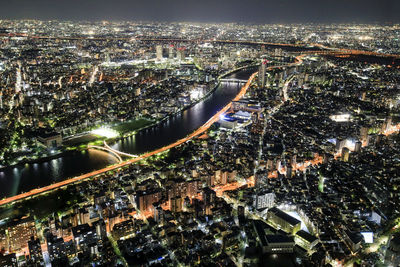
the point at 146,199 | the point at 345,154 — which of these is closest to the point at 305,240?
the point at 146,199

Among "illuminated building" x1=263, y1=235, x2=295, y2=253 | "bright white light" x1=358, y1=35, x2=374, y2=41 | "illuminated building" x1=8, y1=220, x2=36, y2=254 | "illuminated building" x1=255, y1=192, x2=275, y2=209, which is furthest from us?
"bright white light" x1=358, y1=35, x2=374, y2=41

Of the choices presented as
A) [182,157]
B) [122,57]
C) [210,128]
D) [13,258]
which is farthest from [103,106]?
[122,57]

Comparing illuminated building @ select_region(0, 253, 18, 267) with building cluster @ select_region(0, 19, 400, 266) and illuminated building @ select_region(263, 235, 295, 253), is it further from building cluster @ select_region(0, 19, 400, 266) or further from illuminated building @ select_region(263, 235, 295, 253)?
illuminated building @ select_region(263, 235, 295, 253)

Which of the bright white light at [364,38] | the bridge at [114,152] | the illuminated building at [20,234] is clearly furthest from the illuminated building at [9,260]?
the bright white light at [364,38]

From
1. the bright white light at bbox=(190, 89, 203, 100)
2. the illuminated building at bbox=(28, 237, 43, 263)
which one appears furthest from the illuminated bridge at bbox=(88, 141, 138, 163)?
the bright white light at bbox=(190, 89, 203, 100)

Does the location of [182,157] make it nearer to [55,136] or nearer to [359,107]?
[55,136]

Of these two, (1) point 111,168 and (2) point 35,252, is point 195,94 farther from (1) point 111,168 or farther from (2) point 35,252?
(2) point 35,252
